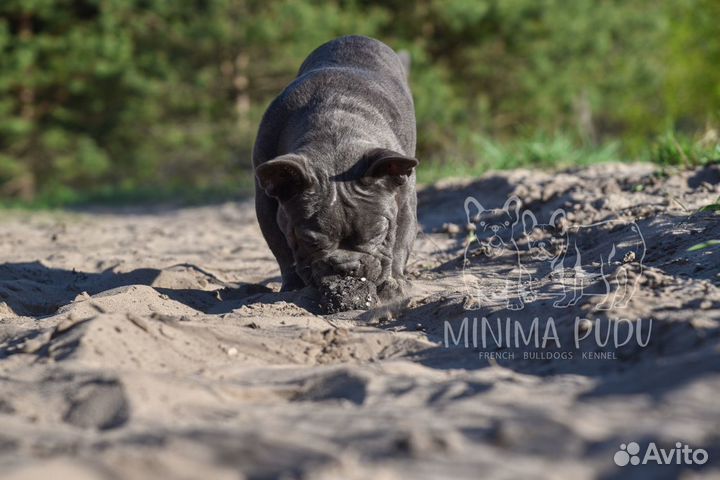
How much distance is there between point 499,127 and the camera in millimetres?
23578

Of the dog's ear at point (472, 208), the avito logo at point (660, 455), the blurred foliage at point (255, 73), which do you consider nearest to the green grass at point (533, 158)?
the dog's ear at point (472, 208)

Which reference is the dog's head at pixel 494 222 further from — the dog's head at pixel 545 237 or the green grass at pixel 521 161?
the green grass at pixel 521 161

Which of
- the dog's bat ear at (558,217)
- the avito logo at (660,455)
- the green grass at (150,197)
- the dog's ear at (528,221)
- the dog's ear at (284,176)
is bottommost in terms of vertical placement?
the green grass at (150,197)

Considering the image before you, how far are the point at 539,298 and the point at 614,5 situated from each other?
22766 mm

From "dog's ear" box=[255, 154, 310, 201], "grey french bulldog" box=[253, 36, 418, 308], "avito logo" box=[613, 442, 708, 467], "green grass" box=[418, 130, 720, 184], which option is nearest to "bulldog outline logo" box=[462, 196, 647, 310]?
"grey french bulldog" box=[253, 36, 418, 308]

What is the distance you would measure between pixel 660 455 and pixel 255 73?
1961 centimetres

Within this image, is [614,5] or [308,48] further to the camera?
[614,5]

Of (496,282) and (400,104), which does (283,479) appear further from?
(400,104)

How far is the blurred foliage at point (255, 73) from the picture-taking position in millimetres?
20047

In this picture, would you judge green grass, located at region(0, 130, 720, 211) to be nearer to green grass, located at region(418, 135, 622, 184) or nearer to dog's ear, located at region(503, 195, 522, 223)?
green grass, located at region(418, 135, 622, 184)

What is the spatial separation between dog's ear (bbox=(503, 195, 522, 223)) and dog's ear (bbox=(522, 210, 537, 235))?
4.5 inches

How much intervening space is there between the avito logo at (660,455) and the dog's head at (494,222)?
11.9ft

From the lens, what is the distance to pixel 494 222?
7.21m

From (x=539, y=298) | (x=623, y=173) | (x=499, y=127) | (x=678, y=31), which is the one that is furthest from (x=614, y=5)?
(x=539, y=298)
